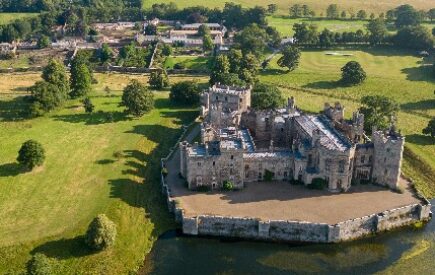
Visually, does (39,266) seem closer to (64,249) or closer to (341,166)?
Answer: (64,249)

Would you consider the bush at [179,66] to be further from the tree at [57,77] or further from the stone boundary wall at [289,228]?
the stone boundary wall at [289,228]

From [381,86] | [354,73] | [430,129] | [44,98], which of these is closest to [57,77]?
[44,98]

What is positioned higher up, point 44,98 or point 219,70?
point 219,70

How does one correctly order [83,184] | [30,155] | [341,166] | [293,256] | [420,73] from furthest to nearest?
[420,73]
[30,155]
[83,184]
[341,166]
[293,256]

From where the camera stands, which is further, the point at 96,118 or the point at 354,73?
the point at 354,73

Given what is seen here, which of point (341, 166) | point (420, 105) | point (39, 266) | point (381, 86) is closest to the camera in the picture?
point (39, 266)

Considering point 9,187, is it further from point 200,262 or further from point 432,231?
point 432,231

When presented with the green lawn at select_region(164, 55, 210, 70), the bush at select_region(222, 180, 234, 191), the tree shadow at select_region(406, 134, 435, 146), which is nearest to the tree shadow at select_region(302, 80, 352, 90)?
the green lawn at select_region(164, 55, 210, 70)

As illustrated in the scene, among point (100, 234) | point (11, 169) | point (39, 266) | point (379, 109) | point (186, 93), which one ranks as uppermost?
point (186, 93)
